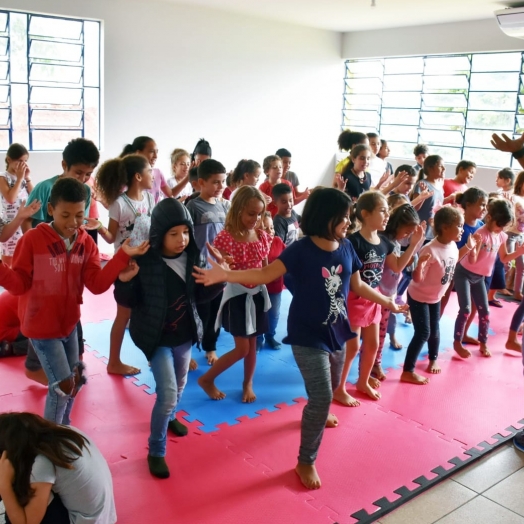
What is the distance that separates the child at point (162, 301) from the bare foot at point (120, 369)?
1.20m

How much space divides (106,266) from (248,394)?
1454 mm

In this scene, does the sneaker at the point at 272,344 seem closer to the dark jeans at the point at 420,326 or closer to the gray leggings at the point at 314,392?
the dark jeans at the point at 420,326

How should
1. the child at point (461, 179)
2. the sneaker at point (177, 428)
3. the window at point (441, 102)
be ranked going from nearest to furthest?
the sneaker at point (177, 428)
the child at point (461, 179)
the window at point (441, 102)

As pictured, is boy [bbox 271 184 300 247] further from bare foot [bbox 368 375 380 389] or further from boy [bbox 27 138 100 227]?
boy [bbox 27 138 100 227]

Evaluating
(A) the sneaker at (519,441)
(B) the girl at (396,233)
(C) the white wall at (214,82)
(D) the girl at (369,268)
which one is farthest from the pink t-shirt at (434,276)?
(C) the white wall at (214,82)

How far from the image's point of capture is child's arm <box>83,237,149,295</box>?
289 centimetres

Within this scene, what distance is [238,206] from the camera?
3.71 metres

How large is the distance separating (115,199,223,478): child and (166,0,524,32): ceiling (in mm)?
6225

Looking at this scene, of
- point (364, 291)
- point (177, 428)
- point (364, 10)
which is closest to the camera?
point (364, 291)

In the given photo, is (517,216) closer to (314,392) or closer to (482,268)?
(482,268)

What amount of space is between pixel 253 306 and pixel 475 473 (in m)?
1.54

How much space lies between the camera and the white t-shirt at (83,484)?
2.09 m

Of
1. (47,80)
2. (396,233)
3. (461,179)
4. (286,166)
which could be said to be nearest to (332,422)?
(396,233)

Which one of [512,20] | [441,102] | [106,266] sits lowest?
[106,266]
